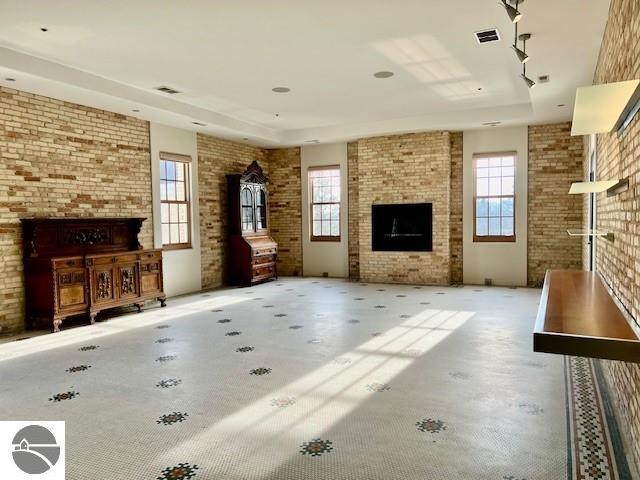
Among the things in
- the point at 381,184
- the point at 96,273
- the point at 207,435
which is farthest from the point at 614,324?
the point at 381,184

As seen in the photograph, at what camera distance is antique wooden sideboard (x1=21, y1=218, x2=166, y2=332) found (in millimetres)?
5773

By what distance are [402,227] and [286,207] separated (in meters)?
2.93

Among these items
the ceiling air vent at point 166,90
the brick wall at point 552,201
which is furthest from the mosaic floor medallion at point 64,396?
the brick wall at point 552,201

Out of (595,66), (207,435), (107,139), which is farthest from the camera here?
(107,139)

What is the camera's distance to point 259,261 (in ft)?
31.7

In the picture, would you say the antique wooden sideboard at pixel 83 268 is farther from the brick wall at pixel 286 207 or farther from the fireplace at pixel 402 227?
the fireplace at pixel 402 227

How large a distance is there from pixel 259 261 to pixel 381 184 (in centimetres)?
302

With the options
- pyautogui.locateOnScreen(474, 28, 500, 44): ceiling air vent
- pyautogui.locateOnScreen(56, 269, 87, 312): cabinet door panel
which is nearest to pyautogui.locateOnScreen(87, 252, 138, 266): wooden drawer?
pyautogui.locateOnScreen(56, 269, 87, 312): cabinet door panel

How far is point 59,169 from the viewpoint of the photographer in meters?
6.32

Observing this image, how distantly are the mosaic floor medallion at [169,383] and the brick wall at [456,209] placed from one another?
22.3 feet

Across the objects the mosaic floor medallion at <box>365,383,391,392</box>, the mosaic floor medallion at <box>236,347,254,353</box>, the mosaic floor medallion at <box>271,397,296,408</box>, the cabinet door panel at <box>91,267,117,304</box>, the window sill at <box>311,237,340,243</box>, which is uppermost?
the window sill at <box>311,237,340,243</box>

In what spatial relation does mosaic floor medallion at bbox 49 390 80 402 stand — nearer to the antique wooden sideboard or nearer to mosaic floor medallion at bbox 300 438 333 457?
mosaic floor medallion at bbox 300 438 333 457

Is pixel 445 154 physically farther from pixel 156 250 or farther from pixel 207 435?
pixel 207 435

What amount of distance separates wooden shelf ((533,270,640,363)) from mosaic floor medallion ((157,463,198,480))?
6.02 ft
